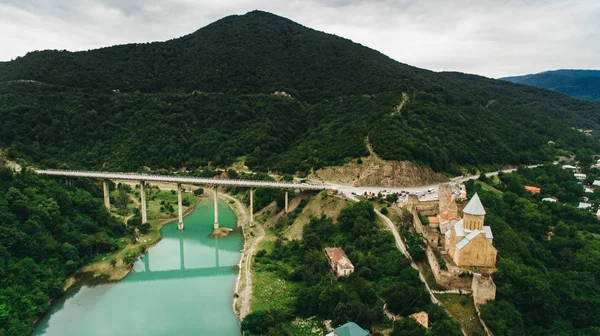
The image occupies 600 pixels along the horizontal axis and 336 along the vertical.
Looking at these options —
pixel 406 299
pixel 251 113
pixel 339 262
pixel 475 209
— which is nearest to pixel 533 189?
pixel 475 209

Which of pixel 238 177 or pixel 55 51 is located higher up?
pixel 55 51

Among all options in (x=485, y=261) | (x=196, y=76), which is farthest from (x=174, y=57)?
(x=485, y=261)

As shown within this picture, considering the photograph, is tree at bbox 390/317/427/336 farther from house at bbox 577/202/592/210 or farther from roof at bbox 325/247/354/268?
house at bbox 577/202/592/210

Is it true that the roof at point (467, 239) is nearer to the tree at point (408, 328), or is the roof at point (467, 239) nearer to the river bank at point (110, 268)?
the tree at point (408, 328)

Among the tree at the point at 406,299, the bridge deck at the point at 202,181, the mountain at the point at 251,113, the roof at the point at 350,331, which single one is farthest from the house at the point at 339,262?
→ the mountain at the point at 251,113

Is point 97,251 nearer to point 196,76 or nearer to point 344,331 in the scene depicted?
point 344,331

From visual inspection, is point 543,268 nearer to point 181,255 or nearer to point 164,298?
point 164,298
